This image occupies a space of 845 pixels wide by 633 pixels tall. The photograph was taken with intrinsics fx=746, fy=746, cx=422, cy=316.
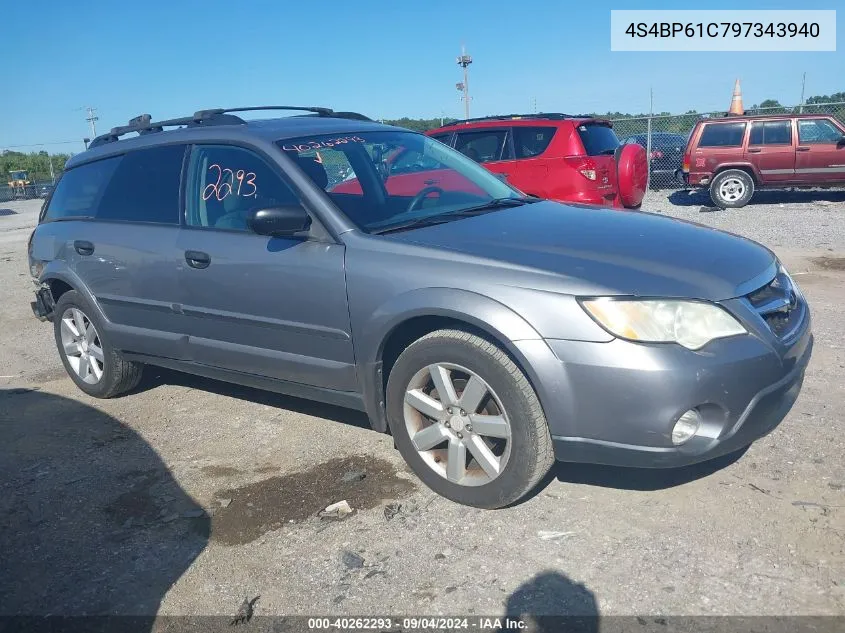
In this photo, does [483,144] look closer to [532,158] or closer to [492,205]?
[532,158]

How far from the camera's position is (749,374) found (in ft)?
9.43

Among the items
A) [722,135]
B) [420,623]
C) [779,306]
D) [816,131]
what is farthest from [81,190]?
[816,131]

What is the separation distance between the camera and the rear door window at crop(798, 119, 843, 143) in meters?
14.0

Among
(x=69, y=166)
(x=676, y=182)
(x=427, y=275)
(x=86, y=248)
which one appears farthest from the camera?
(x=676, y=182)

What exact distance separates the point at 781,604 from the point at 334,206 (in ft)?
8.24

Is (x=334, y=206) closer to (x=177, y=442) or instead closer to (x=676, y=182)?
(x=177, y=442)

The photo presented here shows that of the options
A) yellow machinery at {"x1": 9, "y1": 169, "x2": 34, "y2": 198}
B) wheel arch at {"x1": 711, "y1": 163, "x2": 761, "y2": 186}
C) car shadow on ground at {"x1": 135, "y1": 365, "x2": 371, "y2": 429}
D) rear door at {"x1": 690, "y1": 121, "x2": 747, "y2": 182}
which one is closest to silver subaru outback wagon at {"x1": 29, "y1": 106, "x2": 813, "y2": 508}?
car shadow on ground at {"x1": 135, "y1": 365, "x2": 371, "y2": 429}

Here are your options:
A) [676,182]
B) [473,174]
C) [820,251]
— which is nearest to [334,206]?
[473,174]

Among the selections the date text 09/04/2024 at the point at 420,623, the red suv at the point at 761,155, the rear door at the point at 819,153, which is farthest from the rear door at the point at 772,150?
the date text 09/04/2024 at the point at 420,623

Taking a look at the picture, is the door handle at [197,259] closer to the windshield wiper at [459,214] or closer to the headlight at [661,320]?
the windshield wiper at [459,214]

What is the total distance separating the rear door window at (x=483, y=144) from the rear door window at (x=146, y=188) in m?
6.25

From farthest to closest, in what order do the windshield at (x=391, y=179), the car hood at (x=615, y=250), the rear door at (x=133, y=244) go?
1. the rear door at (x=133, y=244)
2. the windshield at (x=391, y=179)
3. the car hood at (x=615, y=250)

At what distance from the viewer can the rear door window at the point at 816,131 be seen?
46.1 ft

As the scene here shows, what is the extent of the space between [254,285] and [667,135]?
674 inches
